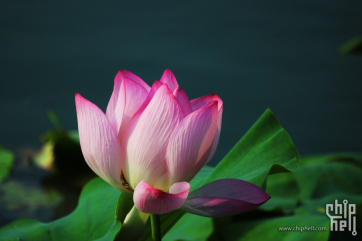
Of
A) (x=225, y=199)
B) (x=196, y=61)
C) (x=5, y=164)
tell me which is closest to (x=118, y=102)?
(x=225, y=199)

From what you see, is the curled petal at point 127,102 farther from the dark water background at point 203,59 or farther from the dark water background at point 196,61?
the dark water background at point 203,59

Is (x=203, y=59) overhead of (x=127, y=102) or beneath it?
overhead

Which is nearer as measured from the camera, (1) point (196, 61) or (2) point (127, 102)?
(2) point (127, 102)

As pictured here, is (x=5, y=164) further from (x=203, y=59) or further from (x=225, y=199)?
(x=203, y=59)

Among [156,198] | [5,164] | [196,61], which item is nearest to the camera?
[156,198]

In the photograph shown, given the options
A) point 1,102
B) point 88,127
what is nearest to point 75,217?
point 88,127
